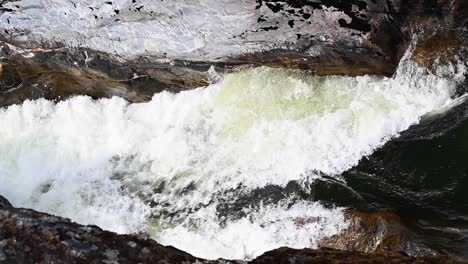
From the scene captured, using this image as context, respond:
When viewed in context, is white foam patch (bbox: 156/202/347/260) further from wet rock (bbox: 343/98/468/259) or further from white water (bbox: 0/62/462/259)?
wet rock (bbox: 343/98/468/259)

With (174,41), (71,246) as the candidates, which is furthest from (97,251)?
(174,41)

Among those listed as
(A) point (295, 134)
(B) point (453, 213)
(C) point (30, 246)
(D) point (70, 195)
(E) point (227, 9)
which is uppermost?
(E) point (227, 9)

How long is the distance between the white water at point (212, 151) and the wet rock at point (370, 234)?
112mm

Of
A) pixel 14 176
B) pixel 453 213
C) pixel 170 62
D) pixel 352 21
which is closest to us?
pixel 453 213

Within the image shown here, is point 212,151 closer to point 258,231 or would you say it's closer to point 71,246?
point 258,231

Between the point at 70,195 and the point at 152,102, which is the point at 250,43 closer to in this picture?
the point at 152,102

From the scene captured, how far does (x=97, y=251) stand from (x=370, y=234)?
8.11ft

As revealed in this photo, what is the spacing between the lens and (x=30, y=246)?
2.99 meters

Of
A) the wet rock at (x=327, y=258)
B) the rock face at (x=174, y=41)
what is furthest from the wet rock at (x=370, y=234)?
the rock face at (x=174, y=41)

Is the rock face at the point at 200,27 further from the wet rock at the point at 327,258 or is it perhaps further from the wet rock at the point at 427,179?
the wet rock at the point at 327,258

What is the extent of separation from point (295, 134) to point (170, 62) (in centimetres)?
168

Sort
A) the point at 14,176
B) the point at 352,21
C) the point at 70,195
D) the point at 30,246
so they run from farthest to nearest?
the point at 14,176 → the point at 70,195 → the point at 352,21 → the point at 30,246

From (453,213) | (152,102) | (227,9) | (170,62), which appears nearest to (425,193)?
(453,213)

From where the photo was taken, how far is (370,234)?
4523 mm
